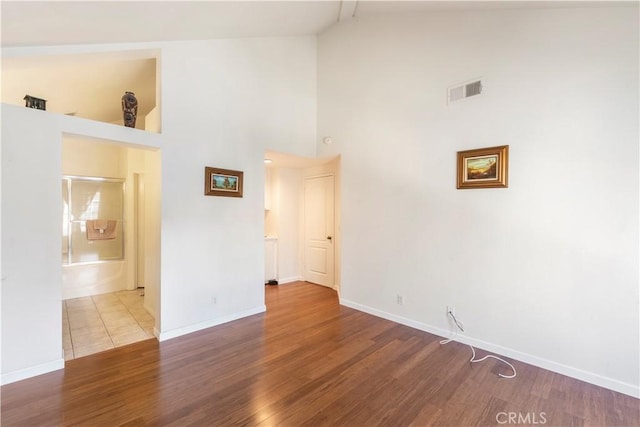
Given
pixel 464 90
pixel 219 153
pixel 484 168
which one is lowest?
pixel 484 168

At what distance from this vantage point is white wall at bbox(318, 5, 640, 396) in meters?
2.30

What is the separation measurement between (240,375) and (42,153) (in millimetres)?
2590

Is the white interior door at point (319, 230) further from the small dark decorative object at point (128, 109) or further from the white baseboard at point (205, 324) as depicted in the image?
the small dark decorative object at point (128, 109)

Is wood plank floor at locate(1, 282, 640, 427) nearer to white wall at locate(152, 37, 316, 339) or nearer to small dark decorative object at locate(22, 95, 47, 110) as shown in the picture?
white wall at locate(152, 37, 316, 339)

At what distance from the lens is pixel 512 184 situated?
277 centimetres

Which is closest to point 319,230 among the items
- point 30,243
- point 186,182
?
point 186,182

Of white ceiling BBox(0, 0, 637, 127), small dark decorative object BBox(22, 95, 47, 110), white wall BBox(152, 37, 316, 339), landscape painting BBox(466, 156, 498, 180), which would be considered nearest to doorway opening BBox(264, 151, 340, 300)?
white wall BBox(152, 37, 316, 339)

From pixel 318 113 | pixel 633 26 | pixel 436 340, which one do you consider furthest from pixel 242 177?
pixel 633 26

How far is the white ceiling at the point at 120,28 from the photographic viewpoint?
2.19 meters

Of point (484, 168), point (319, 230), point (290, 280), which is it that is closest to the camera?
point (484, 168)

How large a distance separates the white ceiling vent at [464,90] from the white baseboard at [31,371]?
4.70 m

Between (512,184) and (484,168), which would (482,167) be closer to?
(484,168)

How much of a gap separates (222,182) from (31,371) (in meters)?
2.43

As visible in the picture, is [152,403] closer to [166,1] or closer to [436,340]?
[436,340]
